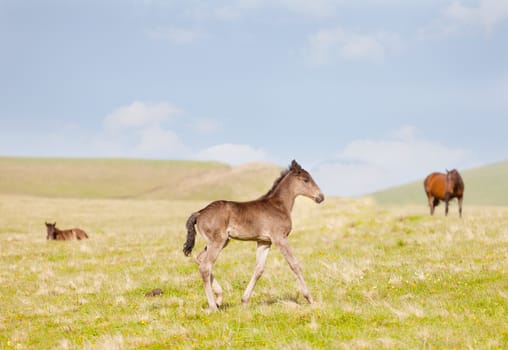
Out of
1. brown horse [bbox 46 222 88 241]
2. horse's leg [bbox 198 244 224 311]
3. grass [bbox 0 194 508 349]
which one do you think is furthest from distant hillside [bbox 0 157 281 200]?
horse's leg [bbox 198 244 224 311]

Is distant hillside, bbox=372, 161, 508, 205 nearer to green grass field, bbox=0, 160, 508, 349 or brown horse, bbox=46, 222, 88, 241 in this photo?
brown horse, bbox=46, 222, 88, 241

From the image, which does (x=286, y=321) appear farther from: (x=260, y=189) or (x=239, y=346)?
(x=260, y=189)

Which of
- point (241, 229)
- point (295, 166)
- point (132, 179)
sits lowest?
point (241, 229)

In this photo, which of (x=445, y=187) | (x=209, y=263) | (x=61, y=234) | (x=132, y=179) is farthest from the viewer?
(x=132, y=179)

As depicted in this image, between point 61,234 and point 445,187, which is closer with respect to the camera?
point 61,234

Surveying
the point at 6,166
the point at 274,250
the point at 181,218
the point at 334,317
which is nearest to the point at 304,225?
the point at 274,250

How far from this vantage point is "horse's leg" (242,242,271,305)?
10445mm

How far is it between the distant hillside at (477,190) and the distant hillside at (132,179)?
123 feet

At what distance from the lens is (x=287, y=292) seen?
12.6 m

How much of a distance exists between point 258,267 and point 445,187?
22328 millimetres

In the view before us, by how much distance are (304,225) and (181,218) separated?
101 ft

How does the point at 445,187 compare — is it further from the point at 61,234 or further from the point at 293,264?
the point at 293,264

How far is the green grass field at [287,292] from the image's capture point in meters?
8.17

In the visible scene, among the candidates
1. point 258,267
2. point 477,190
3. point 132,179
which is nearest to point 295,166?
point 258,267
